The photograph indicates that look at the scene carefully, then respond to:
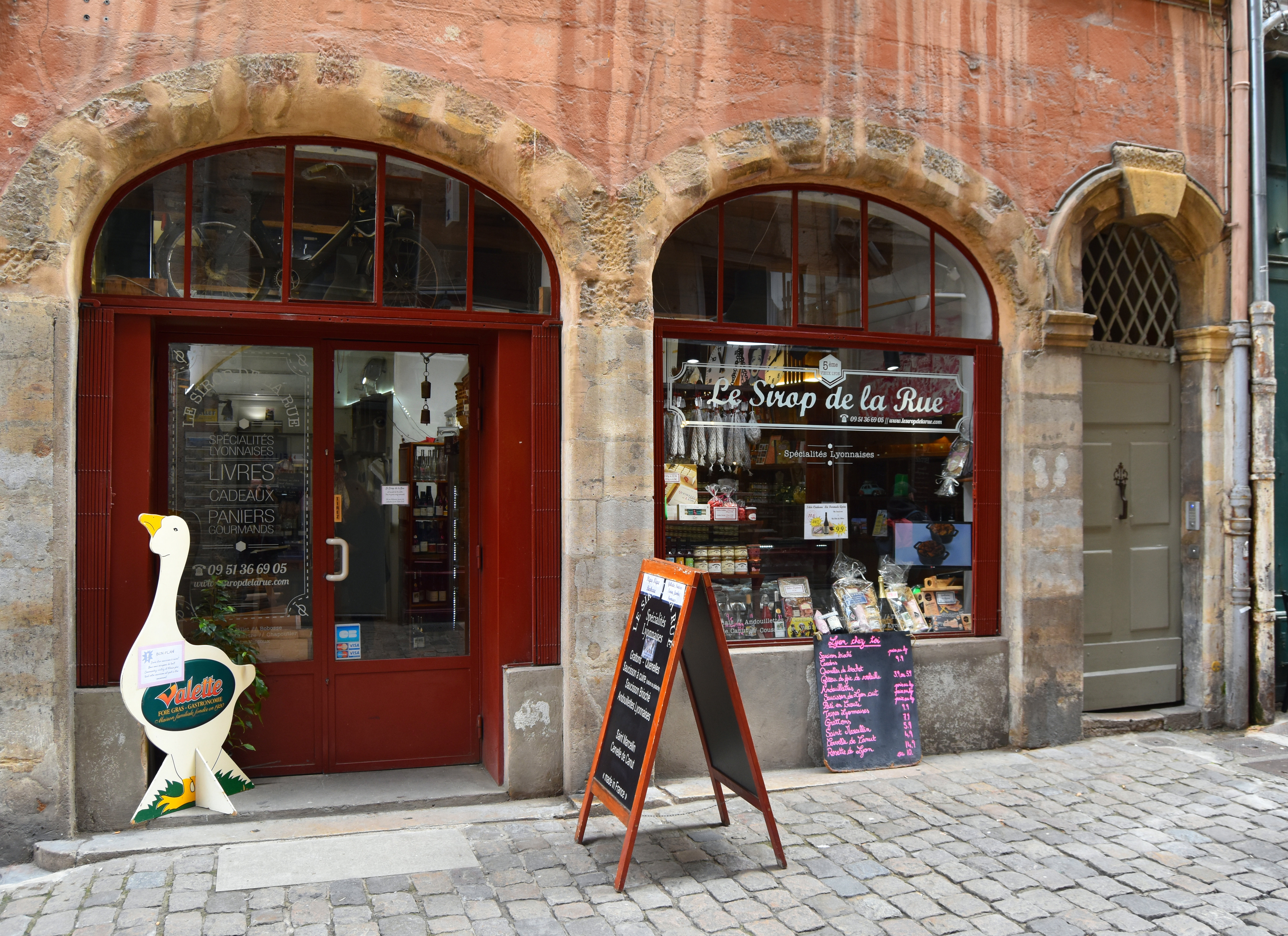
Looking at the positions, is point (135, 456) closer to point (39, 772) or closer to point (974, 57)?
point (39, 772)

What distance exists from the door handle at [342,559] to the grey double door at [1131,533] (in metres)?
4.66

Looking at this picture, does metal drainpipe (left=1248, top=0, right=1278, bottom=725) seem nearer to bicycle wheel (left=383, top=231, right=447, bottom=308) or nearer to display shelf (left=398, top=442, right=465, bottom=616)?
display shelf (left=398, top=442, right=465, bottom=616)

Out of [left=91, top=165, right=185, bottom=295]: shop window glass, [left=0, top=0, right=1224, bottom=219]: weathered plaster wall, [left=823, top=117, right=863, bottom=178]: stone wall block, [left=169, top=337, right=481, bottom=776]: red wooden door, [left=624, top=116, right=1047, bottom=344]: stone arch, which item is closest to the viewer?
[left=0, top=0, right=1224, bottom=219]: weathered plaster wall

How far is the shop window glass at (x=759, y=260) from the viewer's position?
5.86m

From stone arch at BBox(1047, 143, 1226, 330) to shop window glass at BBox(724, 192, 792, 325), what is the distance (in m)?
1.70

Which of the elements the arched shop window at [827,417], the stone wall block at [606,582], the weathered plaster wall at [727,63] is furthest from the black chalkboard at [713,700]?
the weathered plaster wall at [727,63]

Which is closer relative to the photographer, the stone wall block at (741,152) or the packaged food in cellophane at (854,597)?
the stone wall block at (741,152)

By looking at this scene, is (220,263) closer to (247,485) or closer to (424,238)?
(424,238)

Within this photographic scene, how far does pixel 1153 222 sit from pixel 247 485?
5894mm

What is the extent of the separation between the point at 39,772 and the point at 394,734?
172 centimetres

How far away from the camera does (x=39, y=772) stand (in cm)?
443

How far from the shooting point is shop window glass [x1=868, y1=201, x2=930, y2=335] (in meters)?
6.20

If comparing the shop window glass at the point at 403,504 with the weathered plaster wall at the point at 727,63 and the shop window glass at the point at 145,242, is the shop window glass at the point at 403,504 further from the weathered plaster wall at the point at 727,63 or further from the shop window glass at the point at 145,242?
the weathered plaster wall at the point at 727,63

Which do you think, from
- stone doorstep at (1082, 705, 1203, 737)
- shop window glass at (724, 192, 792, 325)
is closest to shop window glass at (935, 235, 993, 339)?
shop window glass at (724, 192, 792, 325)
